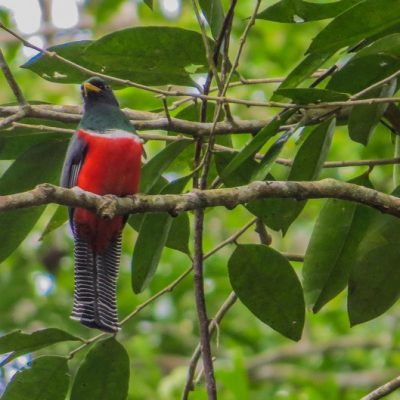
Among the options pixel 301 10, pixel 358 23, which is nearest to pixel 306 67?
pixel 301 10

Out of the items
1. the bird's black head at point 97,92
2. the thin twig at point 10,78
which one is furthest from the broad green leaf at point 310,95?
the bird's black head at point 97,92

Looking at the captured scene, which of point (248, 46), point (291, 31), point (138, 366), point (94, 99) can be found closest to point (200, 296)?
point (94, 99)

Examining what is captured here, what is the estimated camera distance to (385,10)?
2898 mm

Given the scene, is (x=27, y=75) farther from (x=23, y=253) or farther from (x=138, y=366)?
(x=138, y=366)

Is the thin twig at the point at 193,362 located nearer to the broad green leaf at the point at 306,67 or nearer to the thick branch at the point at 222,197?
the thick branch at the point at 222,197

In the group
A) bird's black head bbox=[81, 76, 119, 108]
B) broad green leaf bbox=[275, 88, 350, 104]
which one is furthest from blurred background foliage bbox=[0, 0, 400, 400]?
broad green leaf bbox=[275, 88, 350, 104]

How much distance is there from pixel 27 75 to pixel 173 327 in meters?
2.76

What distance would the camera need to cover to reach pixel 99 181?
12.3 feet

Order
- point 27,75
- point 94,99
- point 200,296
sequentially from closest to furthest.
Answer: point 200,296, point 94,99, point 27,75

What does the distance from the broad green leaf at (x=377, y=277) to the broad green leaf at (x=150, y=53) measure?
784 millimetres

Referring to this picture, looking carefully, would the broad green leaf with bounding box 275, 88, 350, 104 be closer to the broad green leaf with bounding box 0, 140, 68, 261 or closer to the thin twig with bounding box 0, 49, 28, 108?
the thin twig with bounding box 0, 49, 28, 108

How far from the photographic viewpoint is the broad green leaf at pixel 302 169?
3.20 meters

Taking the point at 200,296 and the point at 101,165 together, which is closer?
the point at 200,296

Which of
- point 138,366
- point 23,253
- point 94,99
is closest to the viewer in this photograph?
point 94,99
